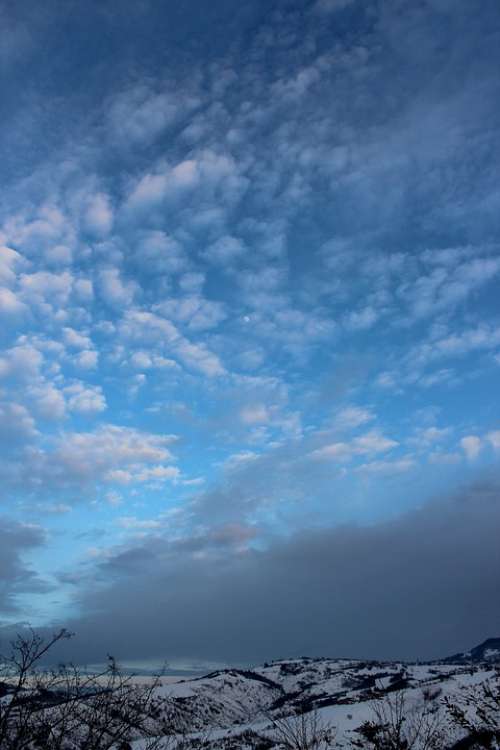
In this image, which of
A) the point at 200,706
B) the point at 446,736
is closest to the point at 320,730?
the point at 446,736

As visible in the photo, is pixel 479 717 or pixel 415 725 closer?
pixel 479 717

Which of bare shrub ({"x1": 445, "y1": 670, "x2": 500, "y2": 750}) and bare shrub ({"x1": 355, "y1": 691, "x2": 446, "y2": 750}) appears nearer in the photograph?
bare shrub ({"x1": 445, "y1": 670, "x2": 500, "y2": 750})

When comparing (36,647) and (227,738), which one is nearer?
(36,647)

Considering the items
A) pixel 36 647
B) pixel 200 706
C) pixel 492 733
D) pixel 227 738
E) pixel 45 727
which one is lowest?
pixel 200 706

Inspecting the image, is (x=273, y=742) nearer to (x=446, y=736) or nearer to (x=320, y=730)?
(x=320, y=730)

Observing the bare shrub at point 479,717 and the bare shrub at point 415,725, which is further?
the bare shrub at point 415,725

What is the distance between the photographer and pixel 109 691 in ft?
61.2

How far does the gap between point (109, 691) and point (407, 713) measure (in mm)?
90570

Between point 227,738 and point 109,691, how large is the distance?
3627 inches

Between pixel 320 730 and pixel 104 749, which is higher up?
pixel 104 749

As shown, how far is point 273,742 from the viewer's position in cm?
8219

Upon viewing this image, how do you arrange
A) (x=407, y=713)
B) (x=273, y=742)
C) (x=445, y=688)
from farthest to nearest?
(x=445, y=688)
(x=407, y=713)
(x=273, y=742)

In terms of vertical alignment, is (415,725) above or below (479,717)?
below

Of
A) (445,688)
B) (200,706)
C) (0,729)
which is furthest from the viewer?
(200,706)
